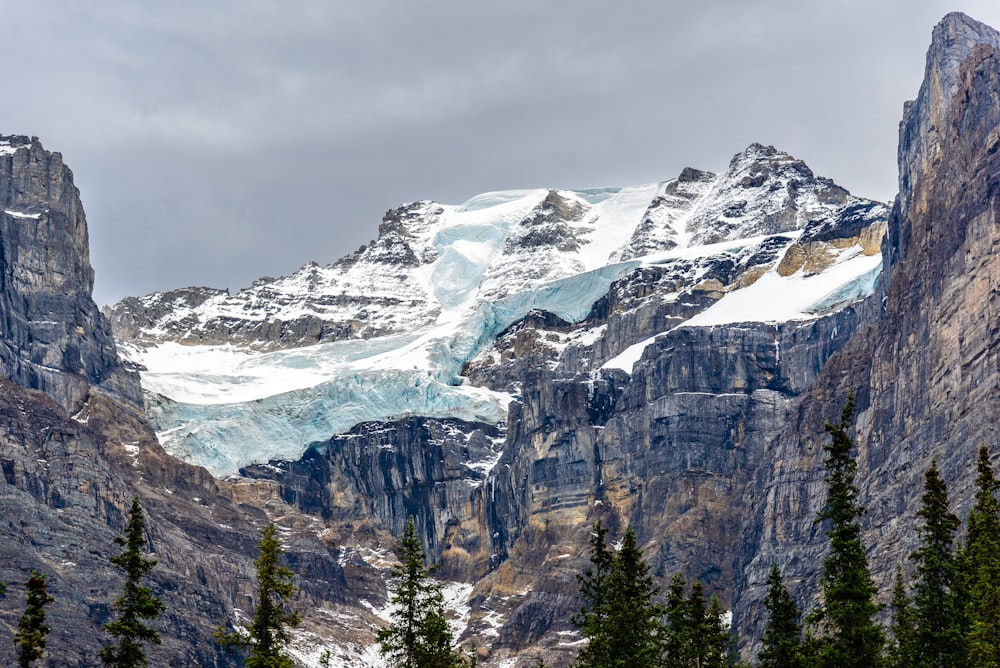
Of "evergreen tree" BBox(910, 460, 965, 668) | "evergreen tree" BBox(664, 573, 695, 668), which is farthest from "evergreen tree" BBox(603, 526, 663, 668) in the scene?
"evergreen tree" BBox(910, 460, 965, 668)

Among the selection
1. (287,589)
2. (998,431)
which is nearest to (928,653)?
(287,589)

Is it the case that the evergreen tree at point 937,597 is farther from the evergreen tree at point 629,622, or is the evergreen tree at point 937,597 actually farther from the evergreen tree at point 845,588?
the evergreen tree at point 629,622

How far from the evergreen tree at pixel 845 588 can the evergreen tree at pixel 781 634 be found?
2197 mm

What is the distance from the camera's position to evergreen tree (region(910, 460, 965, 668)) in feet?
314

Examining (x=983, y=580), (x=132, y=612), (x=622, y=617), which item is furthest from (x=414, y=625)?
(x=983, y=580)

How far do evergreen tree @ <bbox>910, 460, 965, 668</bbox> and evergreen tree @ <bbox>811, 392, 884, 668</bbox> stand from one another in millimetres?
5718

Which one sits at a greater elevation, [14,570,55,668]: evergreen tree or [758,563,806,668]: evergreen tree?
[758,563,806,668]: evergreen tree

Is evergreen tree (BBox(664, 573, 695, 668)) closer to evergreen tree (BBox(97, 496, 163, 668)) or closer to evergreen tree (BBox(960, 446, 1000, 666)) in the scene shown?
evergreen tree (BBox(960, 446, 1000, 666))

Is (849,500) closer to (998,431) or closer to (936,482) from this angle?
(936,482)

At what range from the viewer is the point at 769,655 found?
95.8 m

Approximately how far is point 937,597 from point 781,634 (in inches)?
315

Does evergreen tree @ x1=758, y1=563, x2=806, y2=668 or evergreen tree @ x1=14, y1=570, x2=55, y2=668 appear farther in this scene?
evergreen tree @ x1=758, y1=563, x2=806, y2=668

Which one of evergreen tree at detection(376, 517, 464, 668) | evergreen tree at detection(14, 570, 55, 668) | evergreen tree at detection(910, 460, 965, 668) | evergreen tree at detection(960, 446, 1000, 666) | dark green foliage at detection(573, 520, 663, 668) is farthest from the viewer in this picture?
dark green foliage at detection(573, 520, 663, 668)

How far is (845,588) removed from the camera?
9112 centimetres
